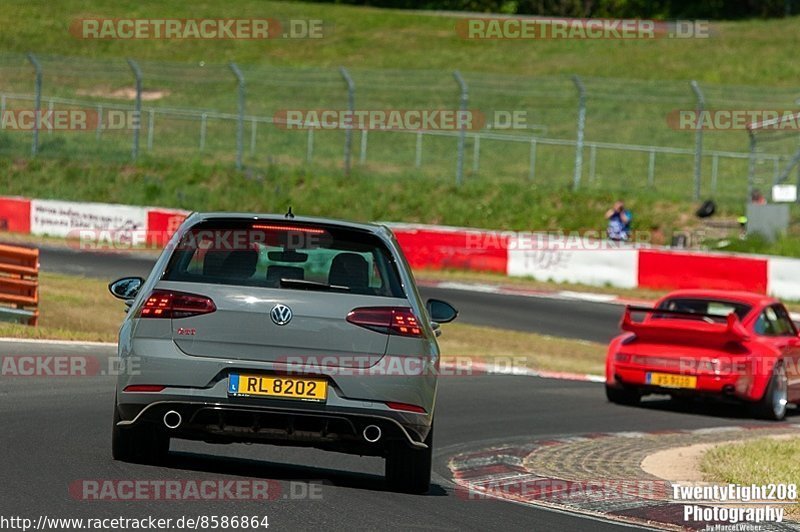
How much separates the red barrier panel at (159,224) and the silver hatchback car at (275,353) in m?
24.4

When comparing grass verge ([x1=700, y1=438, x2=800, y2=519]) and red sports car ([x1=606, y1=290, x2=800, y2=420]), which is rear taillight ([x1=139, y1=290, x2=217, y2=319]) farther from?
red sports car ([x1=606, y1=290, x2=800, y2=420])

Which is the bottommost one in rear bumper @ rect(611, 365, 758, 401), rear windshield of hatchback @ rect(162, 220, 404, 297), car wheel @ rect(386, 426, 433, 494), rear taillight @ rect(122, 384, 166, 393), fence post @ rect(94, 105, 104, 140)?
rear bumper @ rect(611, 365, 758, 401)

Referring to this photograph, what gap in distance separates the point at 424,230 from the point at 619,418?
15487mm

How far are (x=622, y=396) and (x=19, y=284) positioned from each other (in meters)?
6.97

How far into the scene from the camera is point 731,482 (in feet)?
32.6

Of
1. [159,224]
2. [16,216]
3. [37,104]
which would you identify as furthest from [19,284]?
[37,104]

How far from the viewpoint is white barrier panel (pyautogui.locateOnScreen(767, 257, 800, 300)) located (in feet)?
87.8

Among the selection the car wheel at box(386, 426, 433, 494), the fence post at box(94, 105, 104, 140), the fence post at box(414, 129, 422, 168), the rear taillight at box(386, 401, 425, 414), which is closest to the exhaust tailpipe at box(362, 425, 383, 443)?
the rear taillight at box(386, 401, 425, 414)

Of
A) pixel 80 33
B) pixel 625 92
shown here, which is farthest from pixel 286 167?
pixel 80 33

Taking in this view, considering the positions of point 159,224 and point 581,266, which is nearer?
point 581,266

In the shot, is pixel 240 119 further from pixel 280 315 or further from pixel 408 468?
pixel 280 315

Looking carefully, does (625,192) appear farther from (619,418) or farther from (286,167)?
(619,418)

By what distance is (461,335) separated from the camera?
22.1m

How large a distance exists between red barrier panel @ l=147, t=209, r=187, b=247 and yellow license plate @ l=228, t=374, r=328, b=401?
2476 centimetres
